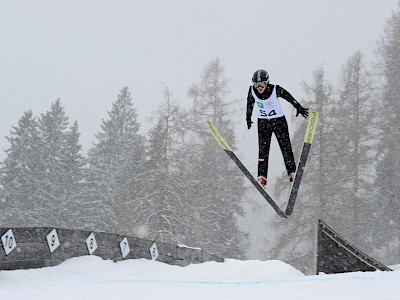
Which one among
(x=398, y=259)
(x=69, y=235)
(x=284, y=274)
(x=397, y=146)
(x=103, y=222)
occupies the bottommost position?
(x=398, y=259)

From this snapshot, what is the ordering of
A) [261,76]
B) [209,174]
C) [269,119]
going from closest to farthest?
[261,76], [269,119], [209,174]

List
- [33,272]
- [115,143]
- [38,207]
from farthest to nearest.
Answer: [115,143] → [38,207] → [33,272]

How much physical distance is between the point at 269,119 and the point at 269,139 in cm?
41

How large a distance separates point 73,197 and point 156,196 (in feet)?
34.4

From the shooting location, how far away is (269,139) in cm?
748

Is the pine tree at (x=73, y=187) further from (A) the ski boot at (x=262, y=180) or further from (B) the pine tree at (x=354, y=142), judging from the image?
(A) the ski boot at (x=262, y=180)

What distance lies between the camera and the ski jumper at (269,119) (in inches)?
276

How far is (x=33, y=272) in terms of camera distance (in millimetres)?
6574

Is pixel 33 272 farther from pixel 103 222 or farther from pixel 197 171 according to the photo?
pixel 103 222

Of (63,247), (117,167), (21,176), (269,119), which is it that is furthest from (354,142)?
(21,176)

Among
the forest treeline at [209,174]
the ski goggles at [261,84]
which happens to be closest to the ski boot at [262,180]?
the ski goggles at [261,84]

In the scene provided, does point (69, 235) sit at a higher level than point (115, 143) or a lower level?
lower

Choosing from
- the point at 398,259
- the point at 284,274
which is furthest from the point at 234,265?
the point at 398,259

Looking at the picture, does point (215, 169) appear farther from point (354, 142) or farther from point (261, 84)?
point (261, 84)
